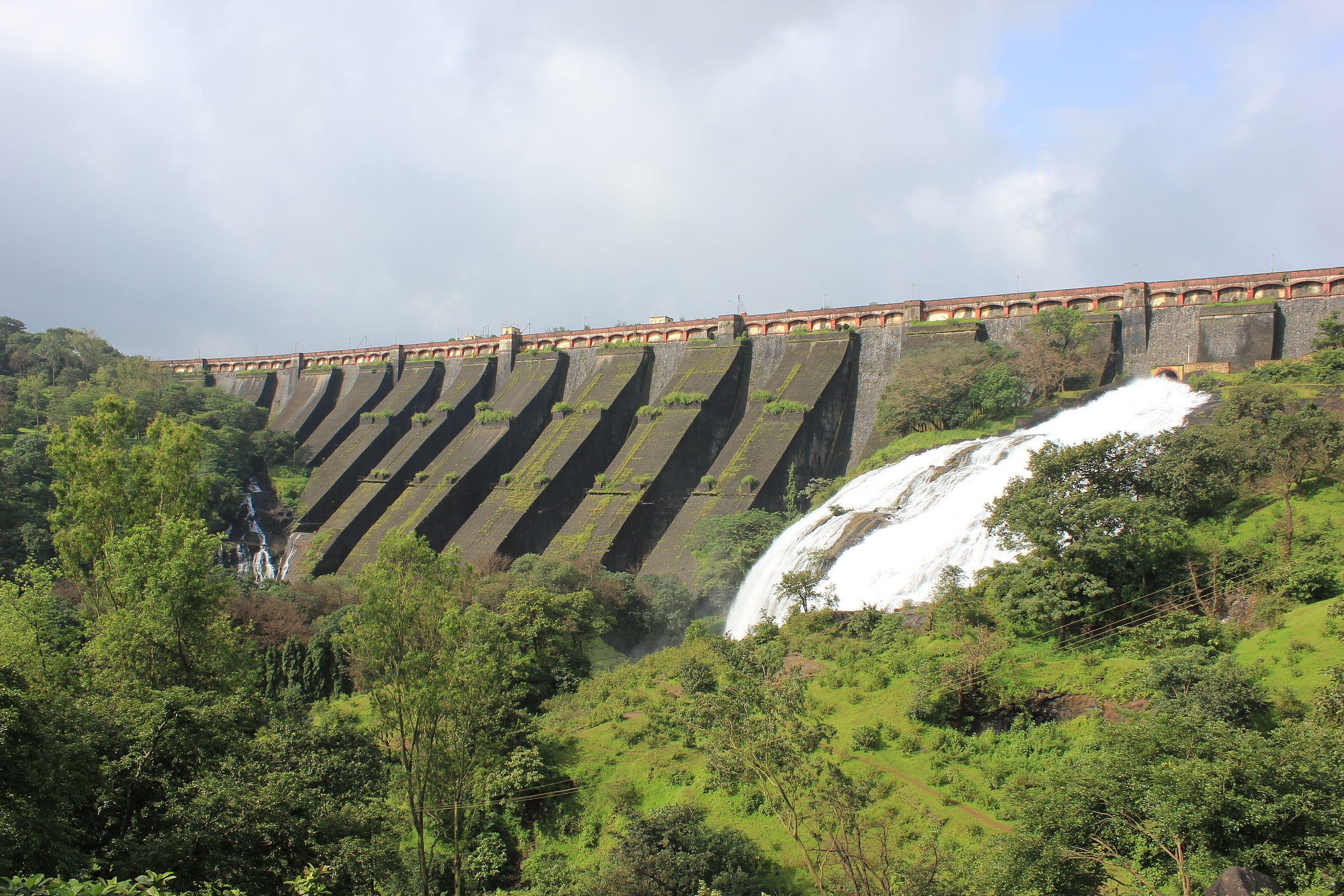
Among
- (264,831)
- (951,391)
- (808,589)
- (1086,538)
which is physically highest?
(951,391)

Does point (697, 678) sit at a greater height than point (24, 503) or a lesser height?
lesser

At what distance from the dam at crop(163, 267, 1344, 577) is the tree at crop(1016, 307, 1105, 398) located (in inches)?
34.5

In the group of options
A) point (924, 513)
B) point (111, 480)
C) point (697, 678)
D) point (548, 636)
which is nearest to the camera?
point (111, 480)

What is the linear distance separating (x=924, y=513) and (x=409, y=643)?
12285 millimetres

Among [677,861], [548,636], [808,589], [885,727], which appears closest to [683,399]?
[808,589]

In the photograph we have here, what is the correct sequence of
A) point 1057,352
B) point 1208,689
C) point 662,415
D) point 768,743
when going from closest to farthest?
point 768,743 < point 1208,689 < point 1057,352 < point 662,415

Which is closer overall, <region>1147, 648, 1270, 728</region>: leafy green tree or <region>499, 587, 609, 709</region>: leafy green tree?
<region>1147, 648, 1270, 728</region>: leafy green tree

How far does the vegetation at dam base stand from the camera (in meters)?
7.47

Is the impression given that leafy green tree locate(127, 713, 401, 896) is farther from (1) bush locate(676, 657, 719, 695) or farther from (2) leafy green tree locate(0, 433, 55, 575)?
(2) leafy green tree locate(0, 433, 55, 575)

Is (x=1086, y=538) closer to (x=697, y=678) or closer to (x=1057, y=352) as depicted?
(x=697, y=678)

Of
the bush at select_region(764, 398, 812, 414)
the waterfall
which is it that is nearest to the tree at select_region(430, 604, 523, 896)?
the bush at select_region(764, 398, 812, 414)

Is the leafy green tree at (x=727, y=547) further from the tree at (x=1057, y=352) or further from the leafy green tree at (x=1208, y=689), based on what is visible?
the leafy green tree at (x=1208, y=689)

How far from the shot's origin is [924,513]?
1872 centimetres

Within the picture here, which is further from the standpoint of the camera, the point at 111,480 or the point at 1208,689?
the point at 111,480
